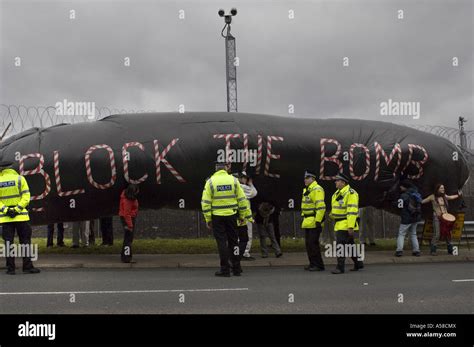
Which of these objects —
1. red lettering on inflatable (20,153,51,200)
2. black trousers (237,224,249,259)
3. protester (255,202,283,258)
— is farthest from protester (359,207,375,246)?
red lettering on inflatable (20,153,51,200)

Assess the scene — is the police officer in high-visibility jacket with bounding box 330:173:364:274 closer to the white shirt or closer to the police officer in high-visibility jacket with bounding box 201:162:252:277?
the police officer in high-visibility jacket with bounding box 201:162:252:277

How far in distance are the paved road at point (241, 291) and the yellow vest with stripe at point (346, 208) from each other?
87cm

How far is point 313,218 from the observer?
31.0ft

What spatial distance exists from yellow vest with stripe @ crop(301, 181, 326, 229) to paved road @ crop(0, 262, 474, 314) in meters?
Answer: 0.94

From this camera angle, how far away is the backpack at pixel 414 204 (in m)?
11.4

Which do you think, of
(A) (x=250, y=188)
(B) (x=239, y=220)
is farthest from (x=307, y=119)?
(B) (x=239, y=220)

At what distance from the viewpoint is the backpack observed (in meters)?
11.4

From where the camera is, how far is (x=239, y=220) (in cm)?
910

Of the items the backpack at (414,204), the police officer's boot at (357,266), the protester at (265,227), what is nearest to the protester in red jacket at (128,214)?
the protester at (265,227)

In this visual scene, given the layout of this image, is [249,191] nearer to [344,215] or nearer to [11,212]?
[344,215]

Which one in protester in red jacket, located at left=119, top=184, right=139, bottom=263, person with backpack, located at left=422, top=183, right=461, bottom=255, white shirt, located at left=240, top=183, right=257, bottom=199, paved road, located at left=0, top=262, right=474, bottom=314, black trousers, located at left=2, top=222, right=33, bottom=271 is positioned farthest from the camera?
person with backpack, located at left=422, top=183, right=461, bottom=255

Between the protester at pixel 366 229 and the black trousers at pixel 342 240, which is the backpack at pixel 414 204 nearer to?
the protester at pixel 366 229
